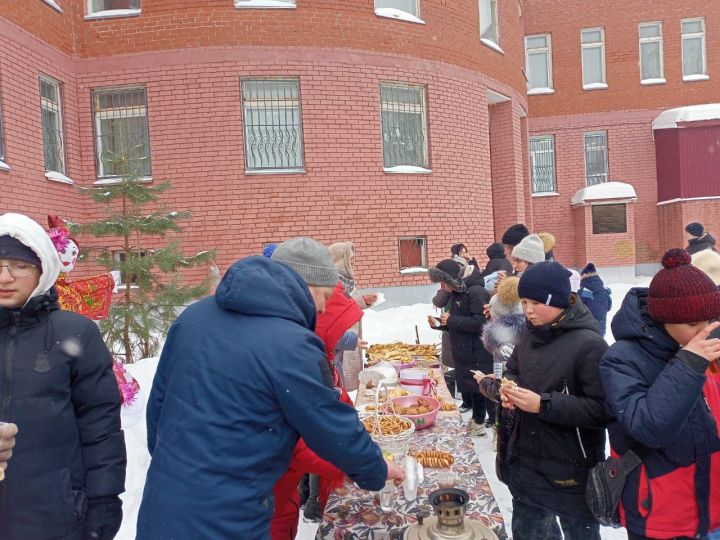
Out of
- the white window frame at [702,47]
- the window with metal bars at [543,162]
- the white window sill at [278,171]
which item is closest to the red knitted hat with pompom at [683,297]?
the white window sill at [278,171]

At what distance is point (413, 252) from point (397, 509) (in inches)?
369

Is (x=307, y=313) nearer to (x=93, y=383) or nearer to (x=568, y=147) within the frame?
(x=93, y=383)

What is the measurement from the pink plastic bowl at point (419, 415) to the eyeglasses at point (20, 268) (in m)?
2.03

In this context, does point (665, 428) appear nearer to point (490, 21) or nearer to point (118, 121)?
point (118, 121)

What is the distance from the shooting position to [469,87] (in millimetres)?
11961

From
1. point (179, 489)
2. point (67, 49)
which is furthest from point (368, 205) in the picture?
point (179, 489)

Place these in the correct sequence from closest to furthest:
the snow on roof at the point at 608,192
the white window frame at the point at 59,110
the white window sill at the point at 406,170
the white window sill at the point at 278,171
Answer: the white window frame at the point at 59,110, the white window sill at the point at 278,171, the white window sill at the point at 406,170, the snow on roof at the point at 608,192

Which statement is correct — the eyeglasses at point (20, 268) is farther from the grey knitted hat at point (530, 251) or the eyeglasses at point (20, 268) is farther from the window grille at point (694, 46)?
the window grille at point (694, 46)

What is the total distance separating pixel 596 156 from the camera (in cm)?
1919

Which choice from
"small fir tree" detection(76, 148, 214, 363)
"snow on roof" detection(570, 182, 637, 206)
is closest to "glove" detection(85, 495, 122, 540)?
"small fir tree" detection(76, 148, 214, 363)

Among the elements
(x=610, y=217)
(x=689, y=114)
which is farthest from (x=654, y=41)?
(x=610, y=217)

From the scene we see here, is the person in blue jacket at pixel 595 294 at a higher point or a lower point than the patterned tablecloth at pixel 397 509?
higher

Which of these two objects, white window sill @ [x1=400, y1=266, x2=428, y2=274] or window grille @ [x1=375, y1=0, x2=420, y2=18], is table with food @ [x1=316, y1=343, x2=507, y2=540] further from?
window grille @ [x1=375, y1=0, x2=420, y2=18]

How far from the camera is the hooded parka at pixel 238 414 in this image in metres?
1.61
